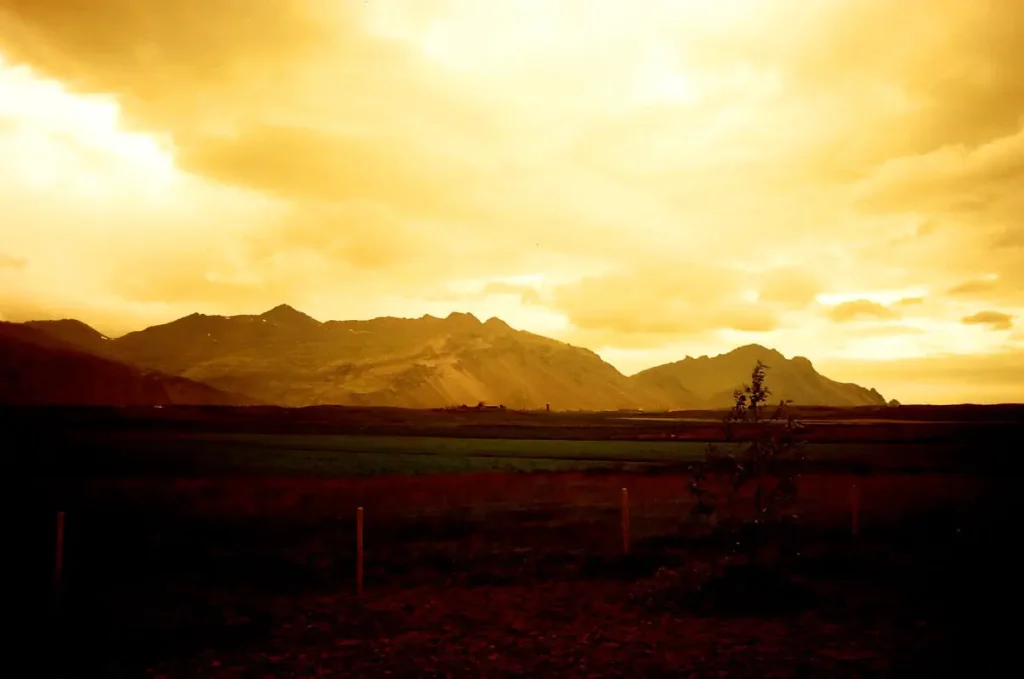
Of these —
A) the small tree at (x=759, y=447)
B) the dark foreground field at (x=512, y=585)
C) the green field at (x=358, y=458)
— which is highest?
the small tree at (x=759, y=447)

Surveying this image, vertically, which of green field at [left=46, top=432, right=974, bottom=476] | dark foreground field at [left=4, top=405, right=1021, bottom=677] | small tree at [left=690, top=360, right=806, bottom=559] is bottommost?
green field at [left=46, top=432, right=974, bottom=476]

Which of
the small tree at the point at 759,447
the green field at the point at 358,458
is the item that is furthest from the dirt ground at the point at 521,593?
the green field at the point at 358,458

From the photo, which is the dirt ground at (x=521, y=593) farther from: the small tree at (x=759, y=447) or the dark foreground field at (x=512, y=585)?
the small tree at (x=759, y=447)

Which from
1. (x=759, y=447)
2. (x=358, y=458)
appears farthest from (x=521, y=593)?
(x=358, y=458)

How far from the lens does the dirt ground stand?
14.2 metres

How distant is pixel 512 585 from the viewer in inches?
862

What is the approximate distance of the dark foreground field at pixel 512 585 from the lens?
565 inches

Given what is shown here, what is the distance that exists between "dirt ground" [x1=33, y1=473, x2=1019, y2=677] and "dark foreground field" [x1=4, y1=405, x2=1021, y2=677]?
0.09 m

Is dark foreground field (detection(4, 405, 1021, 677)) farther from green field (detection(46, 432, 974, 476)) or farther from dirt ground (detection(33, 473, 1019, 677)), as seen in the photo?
green field (detection(46, 432, 974, 476))

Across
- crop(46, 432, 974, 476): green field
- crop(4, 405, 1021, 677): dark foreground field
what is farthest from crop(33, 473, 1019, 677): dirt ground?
crop(46, 432, 974, 476): green field

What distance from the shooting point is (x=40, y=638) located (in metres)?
16.1

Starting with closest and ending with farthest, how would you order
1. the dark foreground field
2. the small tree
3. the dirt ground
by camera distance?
the dirt ground, the dark foreground field, the small tree

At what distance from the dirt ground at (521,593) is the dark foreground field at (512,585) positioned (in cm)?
9

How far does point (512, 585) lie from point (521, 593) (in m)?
1.29
